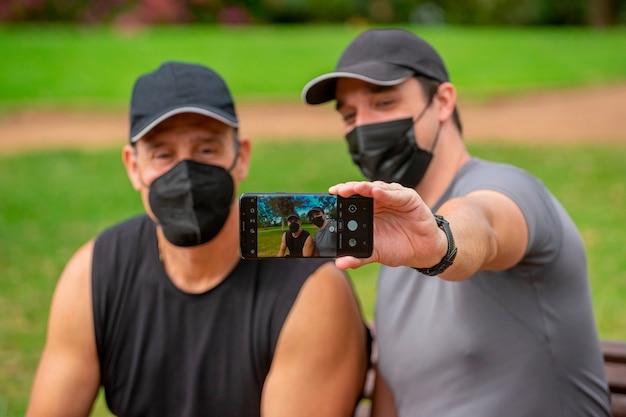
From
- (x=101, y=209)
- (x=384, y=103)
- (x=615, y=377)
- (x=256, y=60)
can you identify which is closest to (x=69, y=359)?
(x=384, y=103)

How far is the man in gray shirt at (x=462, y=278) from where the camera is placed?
2920 mm

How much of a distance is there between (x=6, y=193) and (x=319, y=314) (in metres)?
8.18

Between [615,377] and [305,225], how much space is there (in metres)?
1.96

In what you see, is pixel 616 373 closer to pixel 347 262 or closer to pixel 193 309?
pixel 193 309

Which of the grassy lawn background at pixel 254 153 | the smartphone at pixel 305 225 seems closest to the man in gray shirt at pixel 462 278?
the smartphone at pixel 305 225

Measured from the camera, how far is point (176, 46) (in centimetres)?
1752

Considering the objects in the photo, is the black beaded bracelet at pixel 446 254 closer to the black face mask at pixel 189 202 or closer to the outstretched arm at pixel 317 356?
the outstretched arm at pixel 317 356

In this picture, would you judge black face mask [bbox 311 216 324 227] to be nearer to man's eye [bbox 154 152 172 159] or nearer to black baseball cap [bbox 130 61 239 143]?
black baseball cap [bbox 130 61 239 143]

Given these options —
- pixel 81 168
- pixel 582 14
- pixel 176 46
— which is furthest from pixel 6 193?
pixel 582 14

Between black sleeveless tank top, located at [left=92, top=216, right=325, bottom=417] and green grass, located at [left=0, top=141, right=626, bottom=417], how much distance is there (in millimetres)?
2391

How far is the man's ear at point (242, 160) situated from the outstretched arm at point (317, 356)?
18.2 inches

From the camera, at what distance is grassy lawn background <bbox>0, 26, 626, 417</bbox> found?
800 cm

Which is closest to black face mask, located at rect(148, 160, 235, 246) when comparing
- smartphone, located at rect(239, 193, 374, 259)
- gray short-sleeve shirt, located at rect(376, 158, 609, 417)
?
gray short-sleeve shirt, located at rect(376, 158, 609, 417)

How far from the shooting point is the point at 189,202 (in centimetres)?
338
